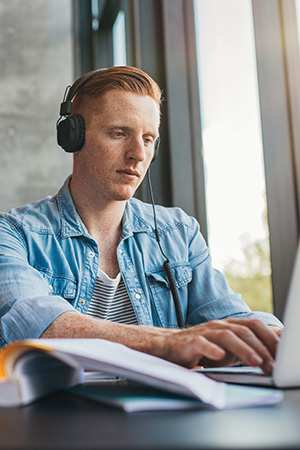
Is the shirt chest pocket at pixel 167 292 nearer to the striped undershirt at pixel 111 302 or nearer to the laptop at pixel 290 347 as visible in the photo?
→ the striped undershirt at pixel 111 302

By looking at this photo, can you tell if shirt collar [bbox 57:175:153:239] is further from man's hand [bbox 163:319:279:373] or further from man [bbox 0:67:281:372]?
man's hand [bbox 163:319:279:373]

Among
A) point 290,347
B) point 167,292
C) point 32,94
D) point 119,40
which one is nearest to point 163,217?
point 167,292

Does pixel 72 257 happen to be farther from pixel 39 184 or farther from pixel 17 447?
pixel 39 184

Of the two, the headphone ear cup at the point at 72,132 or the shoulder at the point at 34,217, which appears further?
the headphone ear cup at the point at 72,132

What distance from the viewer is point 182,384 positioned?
448mm

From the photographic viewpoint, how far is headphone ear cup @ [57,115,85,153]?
1559 mm

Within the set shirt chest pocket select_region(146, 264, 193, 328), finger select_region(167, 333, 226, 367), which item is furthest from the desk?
shirt chest pocket select_region(146, 264, 193, 328)

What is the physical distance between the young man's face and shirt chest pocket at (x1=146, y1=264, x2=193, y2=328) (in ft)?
0.87

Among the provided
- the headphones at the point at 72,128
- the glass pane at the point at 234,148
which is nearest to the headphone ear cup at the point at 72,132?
the headphones at the point at 72,128

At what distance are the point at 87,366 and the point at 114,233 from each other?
3.60 feet

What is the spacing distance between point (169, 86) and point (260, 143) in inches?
33.9

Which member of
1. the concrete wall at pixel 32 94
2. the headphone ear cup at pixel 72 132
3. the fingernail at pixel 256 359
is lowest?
the fingernail at pixel 256 359

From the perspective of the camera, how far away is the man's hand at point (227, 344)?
2.06ft

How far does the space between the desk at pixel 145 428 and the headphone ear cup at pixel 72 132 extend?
117 centimetres
